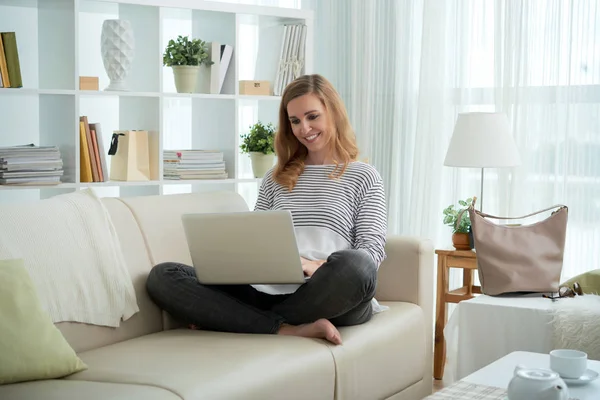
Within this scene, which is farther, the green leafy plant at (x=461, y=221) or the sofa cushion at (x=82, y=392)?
the green leafy plant at (x=461, y=221)

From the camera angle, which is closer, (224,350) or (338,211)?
(224,350)

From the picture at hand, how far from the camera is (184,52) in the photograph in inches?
157

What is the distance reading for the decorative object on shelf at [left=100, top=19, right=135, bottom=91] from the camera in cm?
377

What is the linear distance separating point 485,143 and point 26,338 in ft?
6.90

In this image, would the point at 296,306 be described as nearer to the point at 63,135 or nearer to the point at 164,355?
the point at 164,355

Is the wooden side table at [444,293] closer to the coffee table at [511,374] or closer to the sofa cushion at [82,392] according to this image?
the coffee table at [511,374]

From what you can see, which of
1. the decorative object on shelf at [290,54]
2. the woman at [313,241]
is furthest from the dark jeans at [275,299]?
the decorative object on shelf at [290,54]

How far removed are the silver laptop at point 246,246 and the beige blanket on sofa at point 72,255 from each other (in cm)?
25

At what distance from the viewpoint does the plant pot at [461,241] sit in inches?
144

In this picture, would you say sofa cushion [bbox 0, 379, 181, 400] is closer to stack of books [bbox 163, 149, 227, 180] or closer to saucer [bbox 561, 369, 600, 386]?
saucer [bbox 561, 369, 600, 386]

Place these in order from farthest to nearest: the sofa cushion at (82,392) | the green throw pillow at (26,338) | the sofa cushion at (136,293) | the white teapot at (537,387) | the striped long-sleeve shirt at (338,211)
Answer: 1. the striped long-sleeve shirt at (338,211)
2. the sofa cushion at (136,293)
3. the green throw pillow at (26,338)
4. the sofa cushion at (82,392)
5. the white teapot at (537,387)

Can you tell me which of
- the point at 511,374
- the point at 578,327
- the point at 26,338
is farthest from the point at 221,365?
the point at 578,327

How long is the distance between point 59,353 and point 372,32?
287cm

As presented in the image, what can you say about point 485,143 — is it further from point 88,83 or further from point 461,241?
point 88,83
